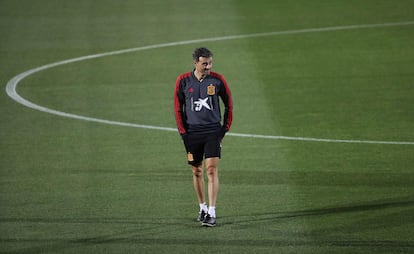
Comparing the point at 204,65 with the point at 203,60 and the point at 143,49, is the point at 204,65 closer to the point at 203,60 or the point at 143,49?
the point at 203,60

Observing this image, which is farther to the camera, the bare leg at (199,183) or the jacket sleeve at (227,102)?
the bare leg at (199,183)

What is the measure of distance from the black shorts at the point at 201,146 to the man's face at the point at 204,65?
29.5 inches

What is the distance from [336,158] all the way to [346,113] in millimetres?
2981

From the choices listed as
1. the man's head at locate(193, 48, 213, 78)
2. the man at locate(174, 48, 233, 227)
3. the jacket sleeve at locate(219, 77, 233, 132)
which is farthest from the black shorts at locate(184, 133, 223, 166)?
the man's head at locate(193, 48, 213, 78)

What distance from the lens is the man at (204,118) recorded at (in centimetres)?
1323

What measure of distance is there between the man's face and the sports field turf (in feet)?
5.85

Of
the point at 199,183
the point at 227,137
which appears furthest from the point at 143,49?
the point at 199,183

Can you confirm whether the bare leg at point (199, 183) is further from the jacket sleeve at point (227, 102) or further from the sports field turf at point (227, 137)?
the jacket sleeve at point (227, 102)

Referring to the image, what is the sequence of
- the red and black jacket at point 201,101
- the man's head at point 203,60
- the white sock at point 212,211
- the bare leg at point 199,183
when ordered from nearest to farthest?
the man's head at point 203,60
the white sock at point 212,211
the red and black jacket at point 201,101
the bare leg at point 199,183

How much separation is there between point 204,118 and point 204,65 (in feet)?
2.08

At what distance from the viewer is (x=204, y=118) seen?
13258 millimetres

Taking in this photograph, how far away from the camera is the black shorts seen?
13.3 m

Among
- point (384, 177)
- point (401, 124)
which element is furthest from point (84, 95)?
point (384, 177)

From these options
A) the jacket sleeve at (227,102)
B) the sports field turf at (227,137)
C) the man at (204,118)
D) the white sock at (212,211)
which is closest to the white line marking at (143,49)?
the sports field turf at (227,137)
